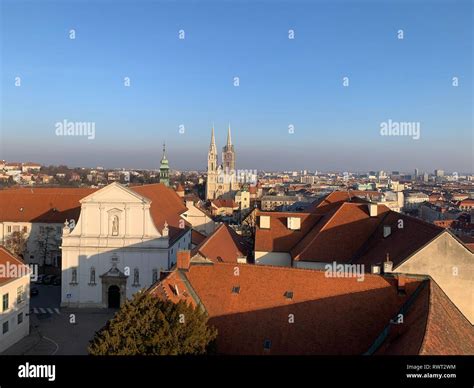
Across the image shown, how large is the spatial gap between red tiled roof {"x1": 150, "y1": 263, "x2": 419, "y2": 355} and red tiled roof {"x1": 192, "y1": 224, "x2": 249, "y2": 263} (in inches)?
294

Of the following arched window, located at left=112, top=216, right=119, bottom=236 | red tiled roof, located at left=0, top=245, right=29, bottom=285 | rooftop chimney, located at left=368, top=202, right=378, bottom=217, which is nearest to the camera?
red tiled roof, located at left=0, top=245, right=29, bottom=285

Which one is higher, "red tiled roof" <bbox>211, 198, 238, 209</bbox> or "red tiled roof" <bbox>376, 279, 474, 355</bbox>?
"red tiled roof" <bbox>376, 279, 474, 355</bbox>

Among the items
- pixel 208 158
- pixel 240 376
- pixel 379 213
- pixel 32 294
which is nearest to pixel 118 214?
pixel 32 294

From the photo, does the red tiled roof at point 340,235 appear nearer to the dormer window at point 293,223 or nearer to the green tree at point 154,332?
the dormer window at point 293,223

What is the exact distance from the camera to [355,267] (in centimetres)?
2483

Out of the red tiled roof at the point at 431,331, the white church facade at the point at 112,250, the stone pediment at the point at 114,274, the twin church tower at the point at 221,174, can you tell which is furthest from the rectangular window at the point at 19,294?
the twin church tower at the point at 221,174

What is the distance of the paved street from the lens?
80.0 feet

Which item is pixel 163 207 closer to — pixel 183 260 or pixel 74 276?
pixel 74 276

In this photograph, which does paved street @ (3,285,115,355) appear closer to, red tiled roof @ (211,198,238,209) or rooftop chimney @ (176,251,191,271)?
rooftop chimney @ (176,251,191,271)

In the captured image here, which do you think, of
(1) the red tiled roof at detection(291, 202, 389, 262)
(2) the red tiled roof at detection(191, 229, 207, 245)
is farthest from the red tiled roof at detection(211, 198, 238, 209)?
(1) the red tiled roof at detection(291, 202, 389, 262)

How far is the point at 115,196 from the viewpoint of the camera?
1261 inches

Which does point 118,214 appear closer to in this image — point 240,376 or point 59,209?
point 59,209

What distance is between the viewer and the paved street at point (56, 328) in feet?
80.0

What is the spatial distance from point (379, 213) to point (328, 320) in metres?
14.2
